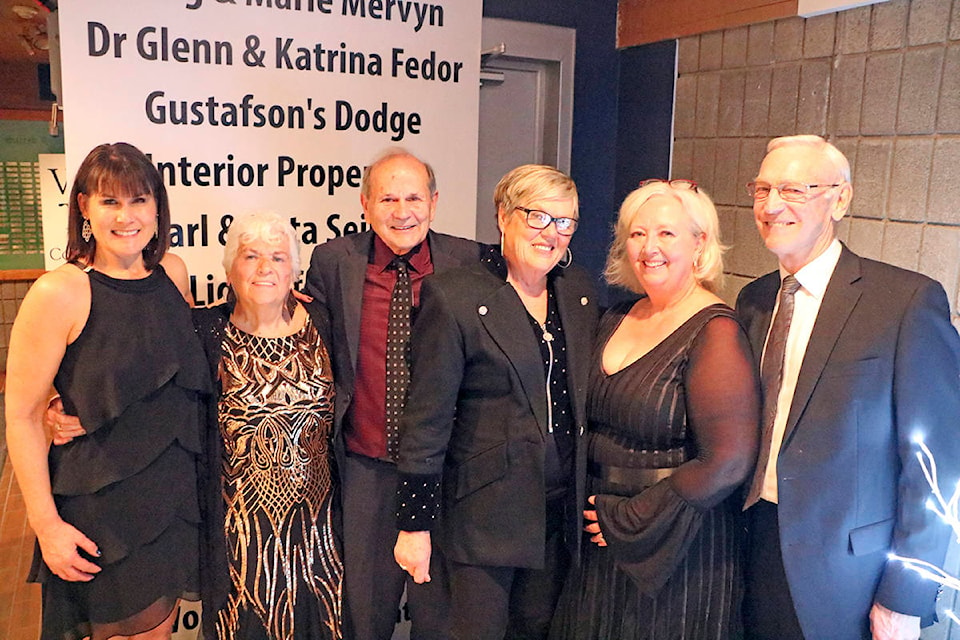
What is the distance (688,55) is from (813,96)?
26.7 inches

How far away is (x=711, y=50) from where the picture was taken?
303 cm

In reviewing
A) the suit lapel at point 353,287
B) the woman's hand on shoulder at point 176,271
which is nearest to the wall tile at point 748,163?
the suit lapel at point 353,287

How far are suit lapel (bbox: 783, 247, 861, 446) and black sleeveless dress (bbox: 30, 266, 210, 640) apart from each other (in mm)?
1385

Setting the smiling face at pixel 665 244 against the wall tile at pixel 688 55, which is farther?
the wall tile at pixel 688 55

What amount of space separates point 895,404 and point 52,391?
1.87m

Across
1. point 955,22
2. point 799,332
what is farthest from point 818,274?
point 955,22

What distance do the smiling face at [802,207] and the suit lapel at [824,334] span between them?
10 cm

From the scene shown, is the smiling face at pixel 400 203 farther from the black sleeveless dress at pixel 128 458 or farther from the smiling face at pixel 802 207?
the smiling face at pixel 802 207

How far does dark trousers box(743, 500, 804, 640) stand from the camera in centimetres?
172

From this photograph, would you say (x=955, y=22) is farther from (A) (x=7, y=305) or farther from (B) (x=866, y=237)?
(A) (x=7, y=305)

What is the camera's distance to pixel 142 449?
1.81 m

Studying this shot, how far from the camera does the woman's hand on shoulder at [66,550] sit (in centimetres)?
174

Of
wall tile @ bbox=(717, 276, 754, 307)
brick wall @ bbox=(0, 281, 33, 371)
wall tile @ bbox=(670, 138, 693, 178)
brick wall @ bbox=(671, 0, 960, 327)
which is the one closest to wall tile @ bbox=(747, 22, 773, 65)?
brick wall @ bbox=(671, 0, 960, 327)

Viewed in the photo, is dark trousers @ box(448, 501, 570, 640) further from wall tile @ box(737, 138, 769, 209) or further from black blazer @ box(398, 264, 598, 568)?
wall tile @ box(737, 138, 769, 209)
